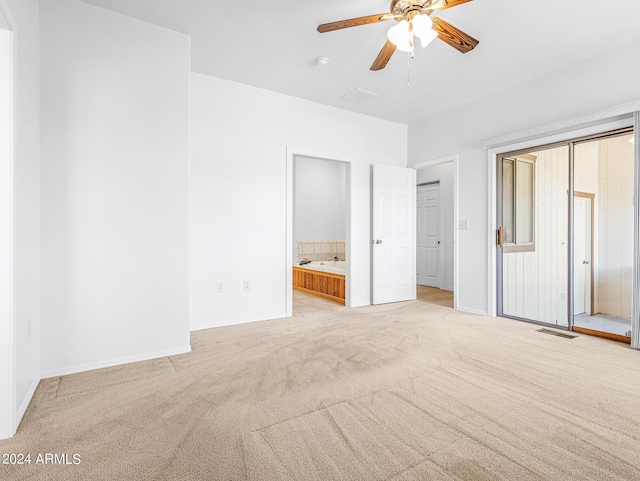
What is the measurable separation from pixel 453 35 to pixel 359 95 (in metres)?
1.97

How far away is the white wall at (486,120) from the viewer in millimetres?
3322

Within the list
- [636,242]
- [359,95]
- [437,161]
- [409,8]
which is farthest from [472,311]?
[409,8]

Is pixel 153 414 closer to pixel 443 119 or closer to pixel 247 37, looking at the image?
→ pixel 247 37

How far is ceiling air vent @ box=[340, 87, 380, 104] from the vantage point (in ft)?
13.9

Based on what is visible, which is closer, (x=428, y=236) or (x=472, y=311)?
(x=472, y=311)

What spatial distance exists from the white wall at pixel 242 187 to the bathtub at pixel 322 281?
1.19m

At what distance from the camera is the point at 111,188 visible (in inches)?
108

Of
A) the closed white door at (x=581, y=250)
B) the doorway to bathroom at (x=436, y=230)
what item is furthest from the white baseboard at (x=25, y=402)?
the doorway to bathroom at (x=436, y=230)

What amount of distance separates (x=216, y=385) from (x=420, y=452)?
4.58 feet

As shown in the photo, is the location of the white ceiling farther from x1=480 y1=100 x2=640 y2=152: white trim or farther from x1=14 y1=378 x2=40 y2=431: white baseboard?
x1=14 y1=378 x2=40 y2=431: white baseboard

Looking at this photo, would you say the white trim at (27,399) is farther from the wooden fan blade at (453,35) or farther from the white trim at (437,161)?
the white trim at (437,161)

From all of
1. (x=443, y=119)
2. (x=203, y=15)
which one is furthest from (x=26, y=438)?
(x=443, y=119)

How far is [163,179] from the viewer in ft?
9.73

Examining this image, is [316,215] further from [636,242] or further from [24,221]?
[24,221]
